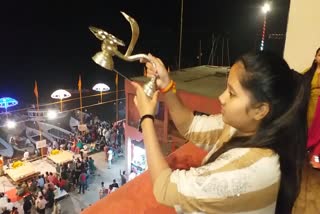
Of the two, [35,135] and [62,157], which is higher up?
[62,157]

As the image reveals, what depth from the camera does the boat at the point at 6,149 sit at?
11.5 metres

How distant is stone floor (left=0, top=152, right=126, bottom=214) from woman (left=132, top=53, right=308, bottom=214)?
7.95m

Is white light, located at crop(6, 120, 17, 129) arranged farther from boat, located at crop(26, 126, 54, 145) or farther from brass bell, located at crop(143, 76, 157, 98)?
brass bell, located at crop(143, 76, 157, 98)

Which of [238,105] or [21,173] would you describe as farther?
[21,173]

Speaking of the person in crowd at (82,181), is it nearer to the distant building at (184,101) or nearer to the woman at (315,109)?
the distant building at (184,101)

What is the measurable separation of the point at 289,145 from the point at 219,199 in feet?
1.04

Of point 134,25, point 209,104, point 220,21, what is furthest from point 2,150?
point 220,21

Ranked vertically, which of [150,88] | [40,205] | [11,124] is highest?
[150,88]

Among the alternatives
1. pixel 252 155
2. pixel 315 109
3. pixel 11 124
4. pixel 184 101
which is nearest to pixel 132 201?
pixel 252 155

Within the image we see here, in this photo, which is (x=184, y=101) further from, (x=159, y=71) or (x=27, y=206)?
(x=159, y=71)

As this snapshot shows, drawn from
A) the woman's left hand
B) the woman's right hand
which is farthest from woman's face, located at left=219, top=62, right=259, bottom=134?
the woman's right hand

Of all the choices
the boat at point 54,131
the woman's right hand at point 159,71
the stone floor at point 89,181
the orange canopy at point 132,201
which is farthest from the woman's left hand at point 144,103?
the boat at point 54,131

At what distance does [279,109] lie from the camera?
1.05 meters

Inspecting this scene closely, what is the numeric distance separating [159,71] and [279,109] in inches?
26.3
